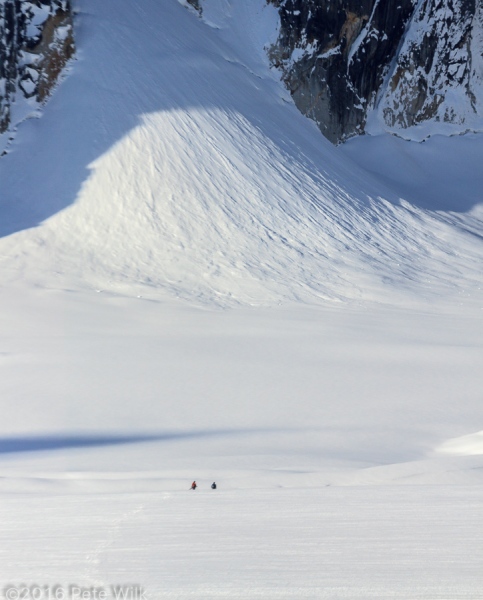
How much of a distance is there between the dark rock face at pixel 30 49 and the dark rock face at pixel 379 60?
293 inches

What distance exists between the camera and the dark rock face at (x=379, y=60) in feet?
82.4

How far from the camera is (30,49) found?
19.6 meters

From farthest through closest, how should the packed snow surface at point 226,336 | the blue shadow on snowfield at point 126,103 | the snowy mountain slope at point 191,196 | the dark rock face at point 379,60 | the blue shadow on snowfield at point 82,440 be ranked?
the dark rock face at point 379,60 < the blue shadow on snowfield at point 126,103 < the snowy mountain slope at point 191,196 < the blue shadow on snowfield at point 82,440 < the packed snow surface at point 226,336

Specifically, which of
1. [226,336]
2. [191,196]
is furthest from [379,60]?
[226,336]

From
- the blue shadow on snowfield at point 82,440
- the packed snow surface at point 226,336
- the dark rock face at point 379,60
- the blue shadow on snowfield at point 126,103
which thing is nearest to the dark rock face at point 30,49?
the blue shadow on snowfield at point 126,103

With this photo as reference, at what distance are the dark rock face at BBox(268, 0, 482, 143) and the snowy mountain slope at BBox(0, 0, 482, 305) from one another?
311cm

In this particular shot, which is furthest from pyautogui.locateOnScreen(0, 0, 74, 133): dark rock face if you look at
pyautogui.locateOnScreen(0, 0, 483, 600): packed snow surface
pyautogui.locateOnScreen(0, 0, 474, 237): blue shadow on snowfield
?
pyautogui.locateOnScreen(0, 0, 483, 600): packed snow surface

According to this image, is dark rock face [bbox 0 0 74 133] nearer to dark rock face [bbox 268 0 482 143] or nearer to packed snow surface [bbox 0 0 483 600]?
packed snow surface [bbox 0 0 483 600]

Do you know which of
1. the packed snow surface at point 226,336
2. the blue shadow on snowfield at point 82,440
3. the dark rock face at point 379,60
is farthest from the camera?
the dark rock face at point 379,60

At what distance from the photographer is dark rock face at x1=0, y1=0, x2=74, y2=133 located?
63.3ft

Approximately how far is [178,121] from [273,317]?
25.2 feet

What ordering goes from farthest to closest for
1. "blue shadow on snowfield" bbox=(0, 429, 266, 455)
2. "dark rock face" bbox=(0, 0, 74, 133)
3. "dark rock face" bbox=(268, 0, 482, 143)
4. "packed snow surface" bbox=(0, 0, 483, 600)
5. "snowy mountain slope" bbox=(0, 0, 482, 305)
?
"dark rock face" bbox=(268, 0, 482, 143) < "dark rock face" bbox=(0, 0, 74, 133) < "snowy mountain slope" bbox=(0, 0, 482, 305) < "blue shadow on snowfield" bbox=(0, 429, 266, 455) < "packed snow surface" bbox=(0, 0, 483, 600)

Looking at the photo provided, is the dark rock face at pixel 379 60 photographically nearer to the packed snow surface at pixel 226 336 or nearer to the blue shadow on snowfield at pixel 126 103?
the packed snow surface at pixel 226 336

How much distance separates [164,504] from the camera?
4.46m
